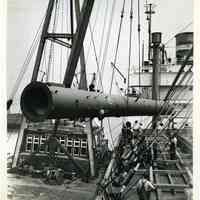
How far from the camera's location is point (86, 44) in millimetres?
2646

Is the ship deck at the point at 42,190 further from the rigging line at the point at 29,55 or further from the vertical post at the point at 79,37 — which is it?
the vertical post at the point at 79,37

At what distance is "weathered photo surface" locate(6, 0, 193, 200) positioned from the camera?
2322 mm

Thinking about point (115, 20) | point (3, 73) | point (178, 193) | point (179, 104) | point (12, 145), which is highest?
point (115, 20)

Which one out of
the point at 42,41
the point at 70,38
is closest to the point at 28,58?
the point at 42,41

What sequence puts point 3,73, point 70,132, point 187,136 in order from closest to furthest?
1. point 187,136
2. point 3,73
3. point 70,132

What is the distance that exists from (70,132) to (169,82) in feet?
2.73

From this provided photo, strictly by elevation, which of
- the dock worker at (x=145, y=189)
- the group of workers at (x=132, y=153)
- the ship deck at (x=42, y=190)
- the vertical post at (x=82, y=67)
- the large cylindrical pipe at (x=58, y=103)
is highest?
the vertical post at (x=82, y=67)

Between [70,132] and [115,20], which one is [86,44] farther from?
[70,132]

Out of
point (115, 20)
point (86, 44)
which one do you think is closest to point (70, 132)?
point (86, 44)

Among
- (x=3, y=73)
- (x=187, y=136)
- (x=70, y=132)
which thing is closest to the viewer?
(x=187, y=136)

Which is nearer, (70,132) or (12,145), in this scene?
(12,145)

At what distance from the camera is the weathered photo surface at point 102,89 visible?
232cm

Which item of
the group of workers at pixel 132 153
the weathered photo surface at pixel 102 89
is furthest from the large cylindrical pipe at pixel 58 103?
the group of workers at pixel 132 153

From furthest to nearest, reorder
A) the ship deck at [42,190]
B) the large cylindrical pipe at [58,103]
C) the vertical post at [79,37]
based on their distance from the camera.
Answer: the ship deck at [42,190], the vertical post at [79,37], the large cylindrical pipe at [58,103]
